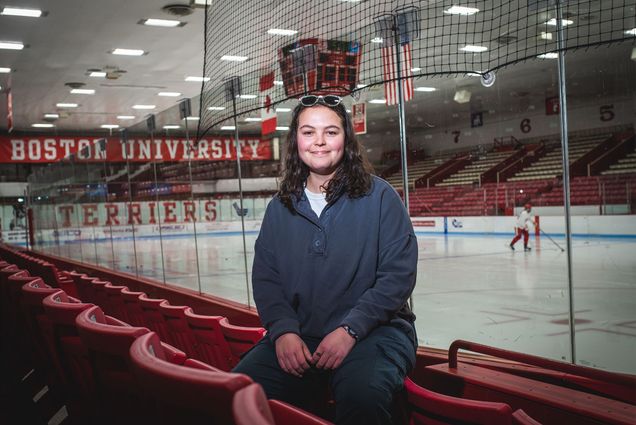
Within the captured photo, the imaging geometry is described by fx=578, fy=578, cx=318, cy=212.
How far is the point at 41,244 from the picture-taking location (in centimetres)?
1430

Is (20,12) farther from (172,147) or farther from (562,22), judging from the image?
(562,22)

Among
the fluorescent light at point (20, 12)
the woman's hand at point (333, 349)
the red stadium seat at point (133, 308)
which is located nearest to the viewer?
the woman's hand at point (333, 349)

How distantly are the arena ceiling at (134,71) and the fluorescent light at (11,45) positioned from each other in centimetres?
17

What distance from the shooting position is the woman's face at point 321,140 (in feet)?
6.35

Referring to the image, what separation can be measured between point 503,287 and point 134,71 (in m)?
10.4

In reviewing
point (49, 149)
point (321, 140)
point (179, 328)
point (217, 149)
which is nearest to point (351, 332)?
point (321, 140)

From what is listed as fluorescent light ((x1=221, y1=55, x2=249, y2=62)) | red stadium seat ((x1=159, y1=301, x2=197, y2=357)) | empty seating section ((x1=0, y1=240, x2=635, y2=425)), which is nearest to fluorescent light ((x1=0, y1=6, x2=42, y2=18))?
fluorescent light ((x1=221, y1=55, x2=249, y2=62))

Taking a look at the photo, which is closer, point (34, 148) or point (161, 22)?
point (161, 22)

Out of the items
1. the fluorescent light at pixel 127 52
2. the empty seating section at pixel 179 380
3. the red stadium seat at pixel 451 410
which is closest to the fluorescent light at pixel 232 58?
the empty seating section at pixel 179 380

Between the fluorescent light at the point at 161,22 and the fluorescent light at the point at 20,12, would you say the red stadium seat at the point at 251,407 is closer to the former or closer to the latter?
the fluorescent light at the point at 20,12

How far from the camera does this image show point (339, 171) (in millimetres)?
1920

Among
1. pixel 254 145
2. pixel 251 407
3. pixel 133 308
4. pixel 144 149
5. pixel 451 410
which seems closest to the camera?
pixel 251 407

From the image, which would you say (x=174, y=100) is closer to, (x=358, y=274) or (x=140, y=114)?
(x=140, y=114)

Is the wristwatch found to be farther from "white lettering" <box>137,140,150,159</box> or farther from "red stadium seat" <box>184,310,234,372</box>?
"white lettering" <box>137,140,150,159</box>
